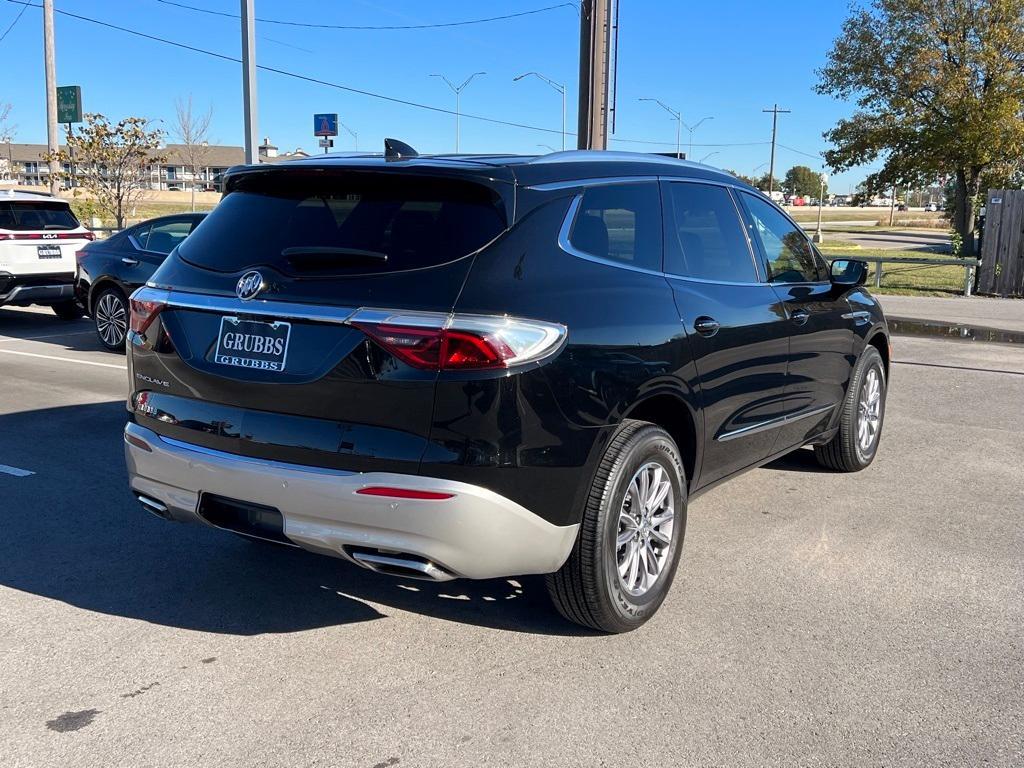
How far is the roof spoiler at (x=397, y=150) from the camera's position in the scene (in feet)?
14.0

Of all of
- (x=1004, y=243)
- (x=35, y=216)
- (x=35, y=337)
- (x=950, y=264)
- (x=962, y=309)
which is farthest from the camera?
(x=950, y=264)

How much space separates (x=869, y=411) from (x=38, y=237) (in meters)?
11.1

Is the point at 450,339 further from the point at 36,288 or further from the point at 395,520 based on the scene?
the point at 36,288

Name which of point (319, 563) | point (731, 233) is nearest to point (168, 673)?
point (319, 563)

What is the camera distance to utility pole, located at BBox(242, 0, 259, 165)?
17.2m

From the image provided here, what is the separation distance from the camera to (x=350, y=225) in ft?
12.0

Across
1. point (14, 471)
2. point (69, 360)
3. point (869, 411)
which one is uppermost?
point (869, 411)

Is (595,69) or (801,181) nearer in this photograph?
(595,69)

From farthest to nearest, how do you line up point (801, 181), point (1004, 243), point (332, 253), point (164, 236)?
point (801, 181)
point (1004, 243)
point (164, 236)
point (332, 253)

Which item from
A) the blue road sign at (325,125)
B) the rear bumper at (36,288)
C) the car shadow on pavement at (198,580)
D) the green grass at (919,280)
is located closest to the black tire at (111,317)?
the rear bumper at (36,288)

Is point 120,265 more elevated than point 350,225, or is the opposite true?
point 350,225

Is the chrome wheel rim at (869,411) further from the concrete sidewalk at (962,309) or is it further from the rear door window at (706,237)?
the concrete sidewalk at (962,309)

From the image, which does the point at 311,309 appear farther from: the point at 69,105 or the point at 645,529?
the point at 69,105

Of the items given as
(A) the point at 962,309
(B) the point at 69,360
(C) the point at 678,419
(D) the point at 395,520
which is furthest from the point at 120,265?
(A) the point at 962,309
